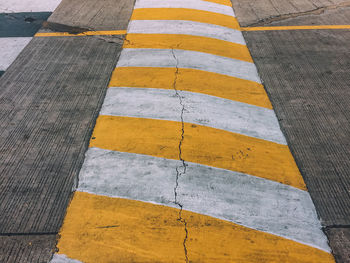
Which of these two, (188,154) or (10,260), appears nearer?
(10,260)

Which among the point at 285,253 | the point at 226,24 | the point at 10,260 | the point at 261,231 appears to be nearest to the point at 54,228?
the point at 10,260

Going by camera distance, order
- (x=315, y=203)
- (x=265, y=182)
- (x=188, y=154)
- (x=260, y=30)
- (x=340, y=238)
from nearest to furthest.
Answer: (x=340, y=238), (x=315, y=203), (x=265, y=182), (x=188, y=154), (x=260, y=30)

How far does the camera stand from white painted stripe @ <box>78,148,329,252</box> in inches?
111

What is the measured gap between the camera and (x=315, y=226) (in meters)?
2.79

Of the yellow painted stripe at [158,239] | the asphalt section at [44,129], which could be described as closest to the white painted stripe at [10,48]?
the asphalt section at [44,129]

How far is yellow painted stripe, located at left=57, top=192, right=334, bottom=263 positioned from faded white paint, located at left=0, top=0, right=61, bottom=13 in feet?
19.9

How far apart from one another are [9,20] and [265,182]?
6.84 m

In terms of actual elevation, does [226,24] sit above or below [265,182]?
above

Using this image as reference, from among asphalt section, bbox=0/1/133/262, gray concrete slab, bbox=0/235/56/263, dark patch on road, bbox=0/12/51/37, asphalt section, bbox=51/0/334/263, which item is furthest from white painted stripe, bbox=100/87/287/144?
dark patch on road, bbox=0/12/51/37

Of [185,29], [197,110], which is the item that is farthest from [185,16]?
[197,110]

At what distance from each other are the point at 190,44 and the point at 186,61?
0.65 m

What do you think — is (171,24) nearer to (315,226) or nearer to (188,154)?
(188,154)

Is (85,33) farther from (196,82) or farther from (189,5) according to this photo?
(196,82)

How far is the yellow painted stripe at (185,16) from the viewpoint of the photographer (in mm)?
6315
